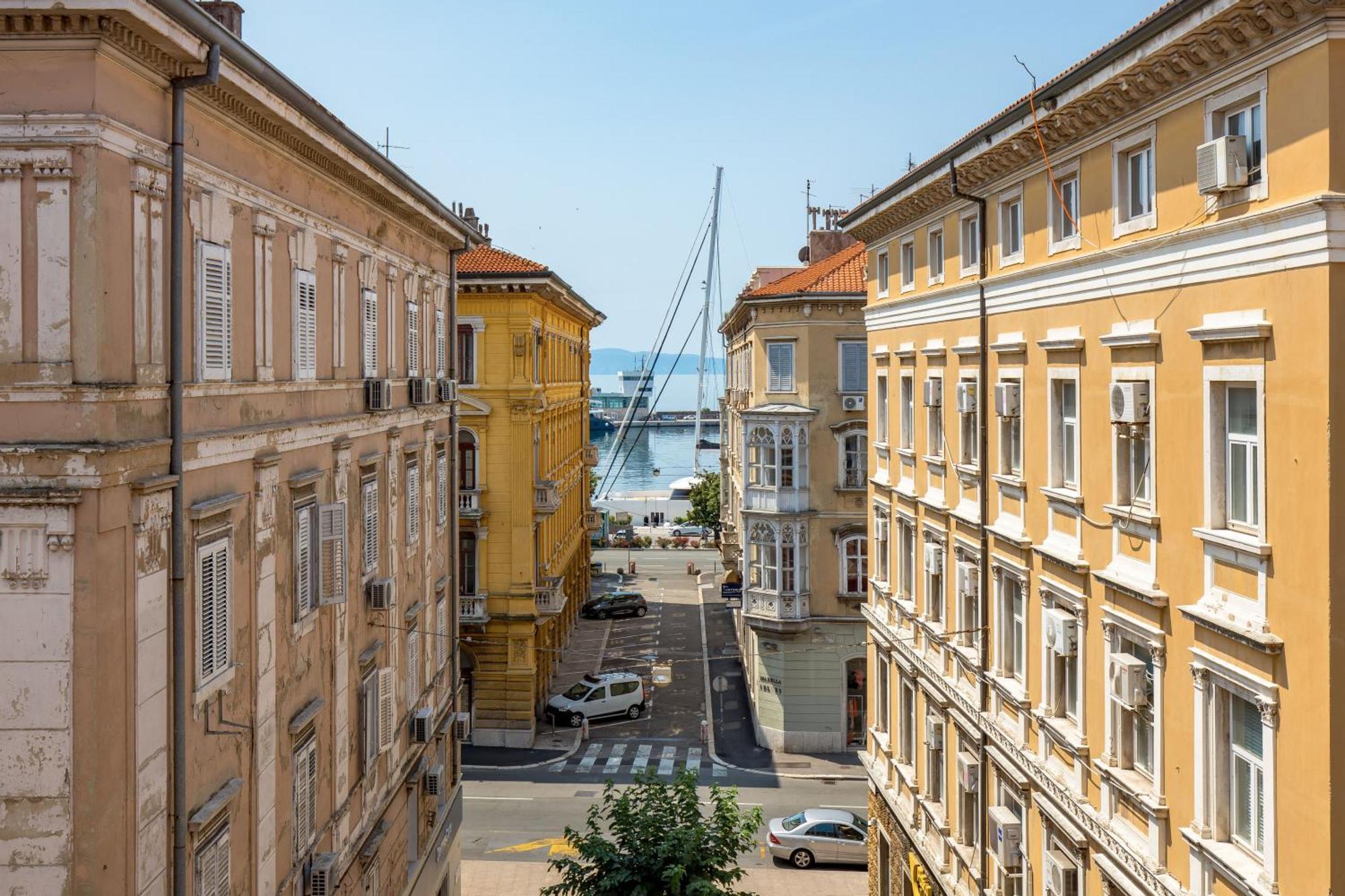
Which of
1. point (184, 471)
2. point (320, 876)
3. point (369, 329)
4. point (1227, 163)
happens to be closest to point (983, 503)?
point (1227, 163)

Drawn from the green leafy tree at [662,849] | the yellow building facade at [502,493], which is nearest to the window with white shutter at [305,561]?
the green leafy tree at [662,849]

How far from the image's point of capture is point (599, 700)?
39375mm

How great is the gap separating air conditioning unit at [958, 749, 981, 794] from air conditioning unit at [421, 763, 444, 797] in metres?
9.01

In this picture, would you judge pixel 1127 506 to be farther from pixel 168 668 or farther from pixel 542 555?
pixel 542 555

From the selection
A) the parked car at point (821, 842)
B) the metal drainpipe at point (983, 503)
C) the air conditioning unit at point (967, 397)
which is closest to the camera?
the metal drainpipe at point (983, 503)

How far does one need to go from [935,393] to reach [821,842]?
504 inches

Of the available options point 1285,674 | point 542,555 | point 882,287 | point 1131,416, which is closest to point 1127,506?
point 1131,416

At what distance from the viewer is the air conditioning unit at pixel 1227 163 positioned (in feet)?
33.9

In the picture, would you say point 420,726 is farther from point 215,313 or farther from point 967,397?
point 967,397

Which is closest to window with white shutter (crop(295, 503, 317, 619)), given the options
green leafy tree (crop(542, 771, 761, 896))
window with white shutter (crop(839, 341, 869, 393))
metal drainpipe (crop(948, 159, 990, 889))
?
green leafy tree (crop(542, 771, 761, 896))

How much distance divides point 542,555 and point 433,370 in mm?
17466

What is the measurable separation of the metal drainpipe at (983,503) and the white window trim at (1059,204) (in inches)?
90.2

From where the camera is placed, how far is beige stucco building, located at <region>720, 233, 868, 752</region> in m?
34.8

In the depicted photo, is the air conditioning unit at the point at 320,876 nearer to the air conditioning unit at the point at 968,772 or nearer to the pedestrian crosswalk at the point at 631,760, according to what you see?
the air conditioning unit at the point at 968,772
